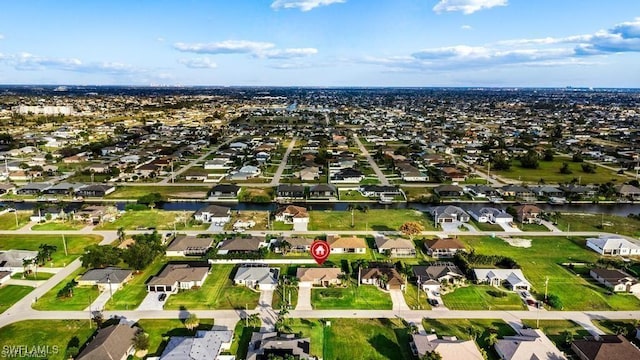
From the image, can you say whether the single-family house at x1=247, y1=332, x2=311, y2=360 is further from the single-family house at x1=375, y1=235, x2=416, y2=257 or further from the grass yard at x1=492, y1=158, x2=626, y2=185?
the grass yard at x1=492, y1=158, x2=626, y2=185

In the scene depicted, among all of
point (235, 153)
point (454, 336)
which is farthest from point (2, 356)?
point (235, 153)

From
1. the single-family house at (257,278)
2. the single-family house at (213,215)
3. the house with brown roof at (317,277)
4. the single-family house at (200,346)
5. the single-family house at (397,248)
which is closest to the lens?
the single-family house at (200,346)

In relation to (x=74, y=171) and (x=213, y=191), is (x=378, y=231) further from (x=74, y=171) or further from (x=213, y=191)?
(x=74, y=171)

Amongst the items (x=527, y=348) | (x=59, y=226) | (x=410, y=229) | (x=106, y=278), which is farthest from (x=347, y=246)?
(x=59, y=226)

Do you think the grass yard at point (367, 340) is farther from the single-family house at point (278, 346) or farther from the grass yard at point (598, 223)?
the grass yard at point (598, 223)

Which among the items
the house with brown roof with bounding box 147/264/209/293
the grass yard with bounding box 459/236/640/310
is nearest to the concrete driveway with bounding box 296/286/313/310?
the house with brown roof with bounding box 147/264/209/293

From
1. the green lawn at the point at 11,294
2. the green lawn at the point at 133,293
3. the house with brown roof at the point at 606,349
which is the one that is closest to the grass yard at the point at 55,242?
the green lawn at the point at 11,294
